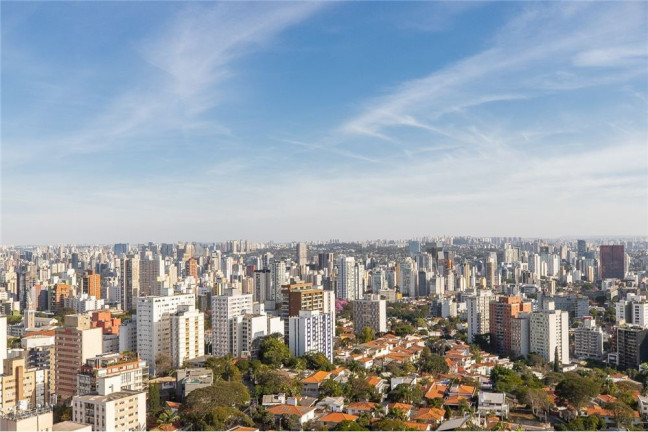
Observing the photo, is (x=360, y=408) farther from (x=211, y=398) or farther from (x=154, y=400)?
(x=154, y=400)

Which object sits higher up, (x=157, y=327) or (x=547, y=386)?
(x=157, y=327)

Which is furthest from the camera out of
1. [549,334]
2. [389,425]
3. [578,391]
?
[549,334]

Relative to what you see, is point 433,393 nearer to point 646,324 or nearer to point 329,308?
point 329,308

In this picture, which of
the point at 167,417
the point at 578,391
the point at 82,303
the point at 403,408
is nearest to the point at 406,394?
the point at 403,408

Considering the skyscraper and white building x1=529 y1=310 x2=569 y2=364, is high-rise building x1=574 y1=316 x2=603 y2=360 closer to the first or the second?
white building x1=529 y1=310 x2=569 y2=364

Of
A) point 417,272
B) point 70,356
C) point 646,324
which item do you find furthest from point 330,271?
point 70,356

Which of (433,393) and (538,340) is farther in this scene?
(538,340)
